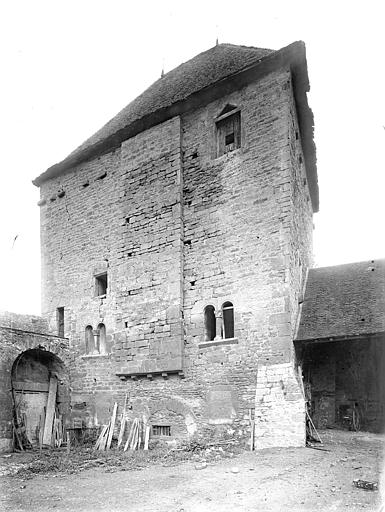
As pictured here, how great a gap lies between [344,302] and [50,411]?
9174 mm

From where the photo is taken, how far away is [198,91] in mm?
13250

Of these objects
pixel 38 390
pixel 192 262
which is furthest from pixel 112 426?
pixel 192 262

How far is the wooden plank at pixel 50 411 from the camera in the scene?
1413cm

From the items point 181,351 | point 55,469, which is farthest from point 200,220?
point 55,469

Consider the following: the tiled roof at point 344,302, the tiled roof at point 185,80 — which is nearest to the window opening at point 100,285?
the tiled roof at point 185,80

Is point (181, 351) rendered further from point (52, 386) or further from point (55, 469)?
point (52, 386)

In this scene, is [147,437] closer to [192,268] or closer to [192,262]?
[192,268]

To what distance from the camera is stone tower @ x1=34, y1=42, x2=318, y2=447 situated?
37.2ft

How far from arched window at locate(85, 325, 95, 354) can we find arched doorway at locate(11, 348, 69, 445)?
3.00 feet

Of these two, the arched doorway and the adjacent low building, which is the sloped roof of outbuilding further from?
the arched doorway

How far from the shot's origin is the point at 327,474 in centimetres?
784

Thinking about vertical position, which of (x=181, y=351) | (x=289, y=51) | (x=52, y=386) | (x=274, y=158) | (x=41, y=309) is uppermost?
(x=289, y=51)

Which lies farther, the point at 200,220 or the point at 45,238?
the point at 45,238

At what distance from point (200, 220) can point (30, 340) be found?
5946 millimetres
